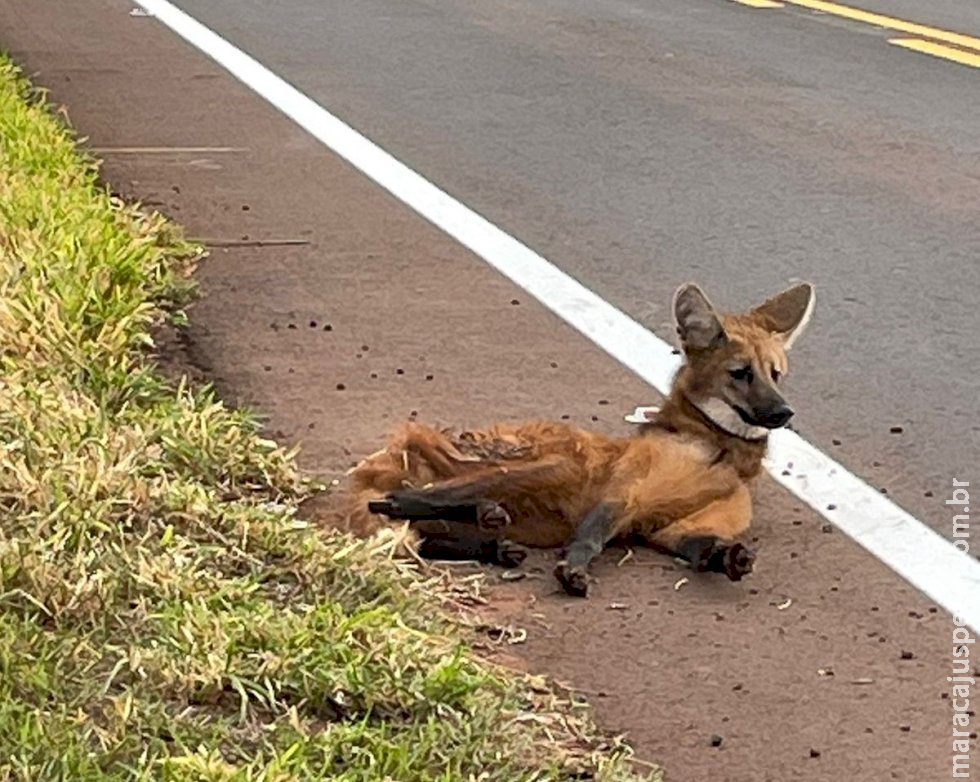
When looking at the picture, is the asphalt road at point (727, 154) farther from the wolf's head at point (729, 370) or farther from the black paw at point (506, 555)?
the black paw at point (506, 555)

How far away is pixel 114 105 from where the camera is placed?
10172 millimetres

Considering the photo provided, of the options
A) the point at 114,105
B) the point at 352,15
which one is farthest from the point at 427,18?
the point at 114,105

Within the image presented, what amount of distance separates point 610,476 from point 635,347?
1613 mm

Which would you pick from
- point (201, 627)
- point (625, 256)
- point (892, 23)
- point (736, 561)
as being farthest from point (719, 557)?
point (892, 23)

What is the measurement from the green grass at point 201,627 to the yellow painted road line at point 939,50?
314 inches

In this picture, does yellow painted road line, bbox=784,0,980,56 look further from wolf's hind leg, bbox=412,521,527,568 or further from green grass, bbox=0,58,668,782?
wolf's hind leg, bbox=412,521,527,568

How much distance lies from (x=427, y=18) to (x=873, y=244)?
260 inches

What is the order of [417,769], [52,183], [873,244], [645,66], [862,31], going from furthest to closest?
[862,31] < [645,66] < [873,244] < [52,183] < [417,769]

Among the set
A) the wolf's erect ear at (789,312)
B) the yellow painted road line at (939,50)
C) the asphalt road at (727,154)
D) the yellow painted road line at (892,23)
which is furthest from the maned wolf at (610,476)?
the yellow painted road line at (892,23)

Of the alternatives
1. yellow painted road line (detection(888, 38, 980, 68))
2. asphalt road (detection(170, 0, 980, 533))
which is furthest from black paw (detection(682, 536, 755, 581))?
yellow painted road line (detection(888, 38, 980, 68))

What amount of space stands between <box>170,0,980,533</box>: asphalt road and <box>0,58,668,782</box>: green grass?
154 centimetres

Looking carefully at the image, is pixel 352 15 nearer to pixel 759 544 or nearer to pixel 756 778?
pixel 759 544

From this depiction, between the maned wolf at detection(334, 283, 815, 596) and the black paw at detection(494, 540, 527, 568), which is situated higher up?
the maned wolf at detection(334, 283, 815, 596)

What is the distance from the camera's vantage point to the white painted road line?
4.79 m
